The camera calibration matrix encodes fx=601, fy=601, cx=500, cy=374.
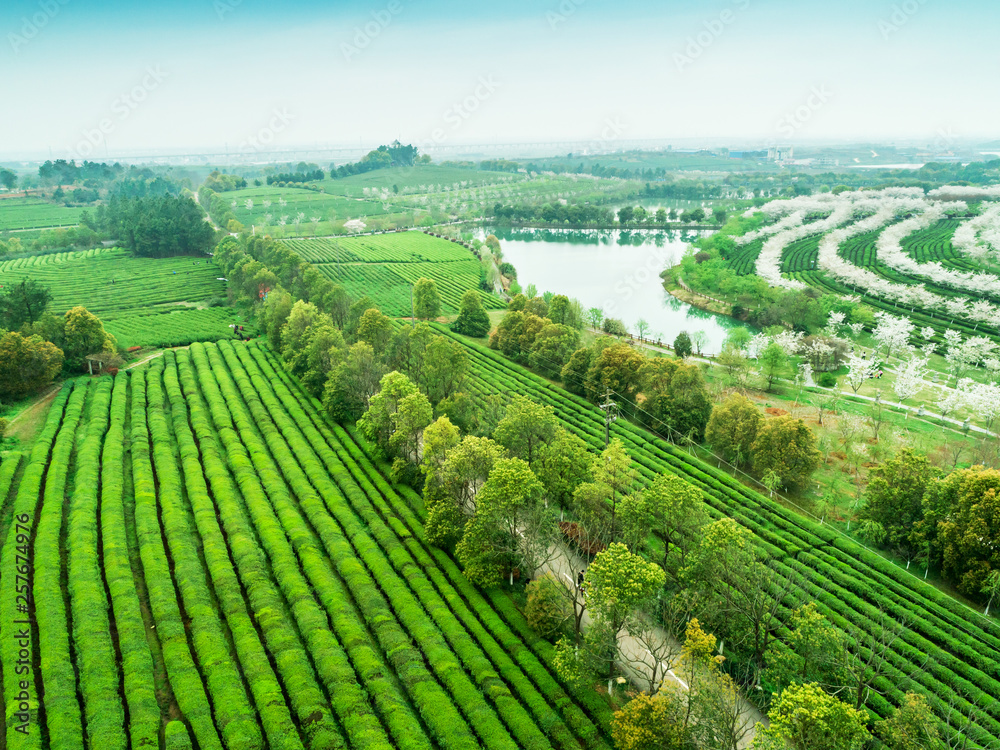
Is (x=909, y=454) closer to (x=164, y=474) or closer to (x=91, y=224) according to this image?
(x=164, y=474)

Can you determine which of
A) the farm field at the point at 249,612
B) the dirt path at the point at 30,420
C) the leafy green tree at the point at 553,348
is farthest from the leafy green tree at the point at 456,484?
the dirt path at the point at 30,420

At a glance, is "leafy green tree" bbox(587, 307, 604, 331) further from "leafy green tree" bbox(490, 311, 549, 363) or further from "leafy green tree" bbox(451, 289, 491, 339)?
"leafy green tree" bbox(451, 289, 491, 339)

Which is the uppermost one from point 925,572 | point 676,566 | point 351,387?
point 351,387

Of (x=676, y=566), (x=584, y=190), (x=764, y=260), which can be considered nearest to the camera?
(x=676, y=566)

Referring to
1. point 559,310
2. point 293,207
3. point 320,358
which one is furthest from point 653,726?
point 293,207

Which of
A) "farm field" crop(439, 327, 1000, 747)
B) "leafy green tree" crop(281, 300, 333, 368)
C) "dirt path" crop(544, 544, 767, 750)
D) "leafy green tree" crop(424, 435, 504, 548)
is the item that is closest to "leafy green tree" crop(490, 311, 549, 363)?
"leafy green tree" crop(281, 300, 333, 368)

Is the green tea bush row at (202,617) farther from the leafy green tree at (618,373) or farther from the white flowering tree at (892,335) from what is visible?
the white flowering tree at (892,335)

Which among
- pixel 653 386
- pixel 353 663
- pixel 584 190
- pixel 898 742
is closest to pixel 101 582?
pixel 353 663
